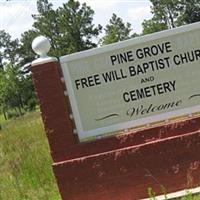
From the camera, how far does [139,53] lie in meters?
7.62

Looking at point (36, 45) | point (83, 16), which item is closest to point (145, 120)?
point (36, 45)

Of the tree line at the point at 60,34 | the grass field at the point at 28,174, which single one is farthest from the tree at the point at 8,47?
the grass field at the point at 28,174

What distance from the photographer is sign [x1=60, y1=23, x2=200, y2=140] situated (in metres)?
7.61

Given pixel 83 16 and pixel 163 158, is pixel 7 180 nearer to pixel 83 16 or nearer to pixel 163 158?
pixel 163 158

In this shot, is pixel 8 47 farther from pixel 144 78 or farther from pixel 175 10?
pixel 144 78

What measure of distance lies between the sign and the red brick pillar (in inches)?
12.0

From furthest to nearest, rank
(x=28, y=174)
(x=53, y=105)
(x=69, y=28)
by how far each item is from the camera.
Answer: (x=69, y=28), (x=28, y=174), (x=53, y=105)

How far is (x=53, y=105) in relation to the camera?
7.62 m

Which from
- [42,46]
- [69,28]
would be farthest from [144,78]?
[69,28]

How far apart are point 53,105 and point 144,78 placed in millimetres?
→ 1189

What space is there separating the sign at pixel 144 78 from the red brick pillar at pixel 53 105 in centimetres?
31

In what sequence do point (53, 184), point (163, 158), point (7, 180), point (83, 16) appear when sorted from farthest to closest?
1. point (83, 16)
2. point (7, 180)
3. point (53, 184)
4. point (163, 158)

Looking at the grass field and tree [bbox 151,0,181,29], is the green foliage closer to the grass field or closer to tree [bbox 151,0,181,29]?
tree [bbox 151,0,181,29]

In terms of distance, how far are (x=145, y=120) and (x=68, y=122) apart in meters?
0.96
